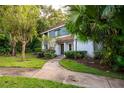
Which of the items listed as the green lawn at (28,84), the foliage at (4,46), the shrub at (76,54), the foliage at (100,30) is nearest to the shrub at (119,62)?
the foliage at (100,30)

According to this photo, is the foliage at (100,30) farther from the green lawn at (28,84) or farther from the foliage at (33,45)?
the foliage at (33,45)

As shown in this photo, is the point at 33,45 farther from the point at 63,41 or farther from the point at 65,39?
the point at 65,39

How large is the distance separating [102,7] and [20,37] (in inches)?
508

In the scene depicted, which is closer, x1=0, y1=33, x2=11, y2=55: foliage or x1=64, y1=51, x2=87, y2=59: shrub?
x1=64, y1=51, x2=87, y2=59: shrub

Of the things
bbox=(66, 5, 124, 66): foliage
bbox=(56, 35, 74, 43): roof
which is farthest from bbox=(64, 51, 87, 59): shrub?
bbox=(66, 5, 124, 66): foliage

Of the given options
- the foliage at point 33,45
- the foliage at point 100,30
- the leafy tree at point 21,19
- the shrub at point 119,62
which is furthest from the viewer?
the foliage at point 33,45

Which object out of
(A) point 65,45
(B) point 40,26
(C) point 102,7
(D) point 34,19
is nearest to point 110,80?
(C) point 102,7

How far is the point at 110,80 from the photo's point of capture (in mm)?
10102

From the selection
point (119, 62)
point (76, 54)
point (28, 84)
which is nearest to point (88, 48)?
point (76, 54)

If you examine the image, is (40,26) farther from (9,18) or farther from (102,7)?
(102,7)

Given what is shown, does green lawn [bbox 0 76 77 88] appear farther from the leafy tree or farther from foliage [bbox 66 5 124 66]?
the leafy tree

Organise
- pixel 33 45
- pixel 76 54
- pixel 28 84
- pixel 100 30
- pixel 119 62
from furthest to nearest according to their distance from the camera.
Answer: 1. pixel 33 45
2. pixel 76 54
3. pixel 100 30
4. pixel 119 62
5. pixel 28 84

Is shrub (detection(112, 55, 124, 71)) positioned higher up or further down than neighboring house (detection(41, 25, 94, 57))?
further down

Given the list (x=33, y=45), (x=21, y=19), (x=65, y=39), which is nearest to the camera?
(x=21, y=19)
